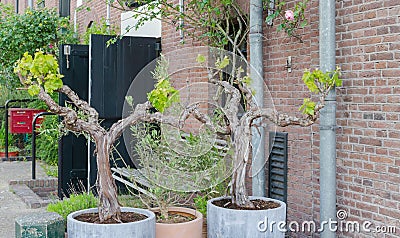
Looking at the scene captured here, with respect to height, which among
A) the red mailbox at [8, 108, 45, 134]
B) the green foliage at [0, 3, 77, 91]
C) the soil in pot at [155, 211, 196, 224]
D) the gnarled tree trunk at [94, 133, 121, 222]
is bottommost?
the soil in pot at [155, 211, 196, 224]

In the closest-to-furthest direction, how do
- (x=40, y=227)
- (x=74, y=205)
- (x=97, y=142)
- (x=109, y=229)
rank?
(x=109, y=229), (x=97, y=142), (x=40, y=227), (x=74, y=205)

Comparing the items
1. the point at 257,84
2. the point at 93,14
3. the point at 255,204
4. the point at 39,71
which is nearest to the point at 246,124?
the point at 255,204

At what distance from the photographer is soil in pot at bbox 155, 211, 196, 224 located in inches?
182

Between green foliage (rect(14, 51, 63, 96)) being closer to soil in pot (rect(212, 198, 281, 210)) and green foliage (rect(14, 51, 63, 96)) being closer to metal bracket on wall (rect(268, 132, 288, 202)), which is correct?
soil in pot (rect(212, 198, 281, 210))

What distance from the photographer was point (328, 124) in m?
4.63

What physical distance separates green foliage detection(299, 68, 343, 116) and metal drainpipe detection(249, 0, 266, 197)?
3.60 feet

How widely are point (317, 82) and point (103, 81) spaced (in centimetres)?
374

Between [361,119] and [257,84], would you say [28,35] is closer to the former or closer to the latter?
[257,84]

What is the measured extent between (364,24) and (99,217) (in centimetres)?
253

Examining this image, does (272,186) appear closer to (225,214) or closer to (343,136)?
(343,136)

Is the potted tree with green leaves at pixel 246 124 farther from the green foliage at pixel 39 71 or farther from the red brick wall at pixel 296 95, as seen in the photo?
the green foliage at pixel 39 71

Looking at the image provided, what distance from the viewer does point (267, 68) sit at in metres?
5.73

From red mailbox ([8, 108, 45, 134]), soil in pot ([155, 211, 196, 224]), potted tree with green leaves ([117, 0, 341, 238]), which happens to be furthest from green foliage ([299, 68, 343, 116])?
red mailbox ([8, 108, 45, 134])

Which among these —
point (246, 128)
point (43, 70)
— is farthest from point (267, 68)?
point (43, 70)
